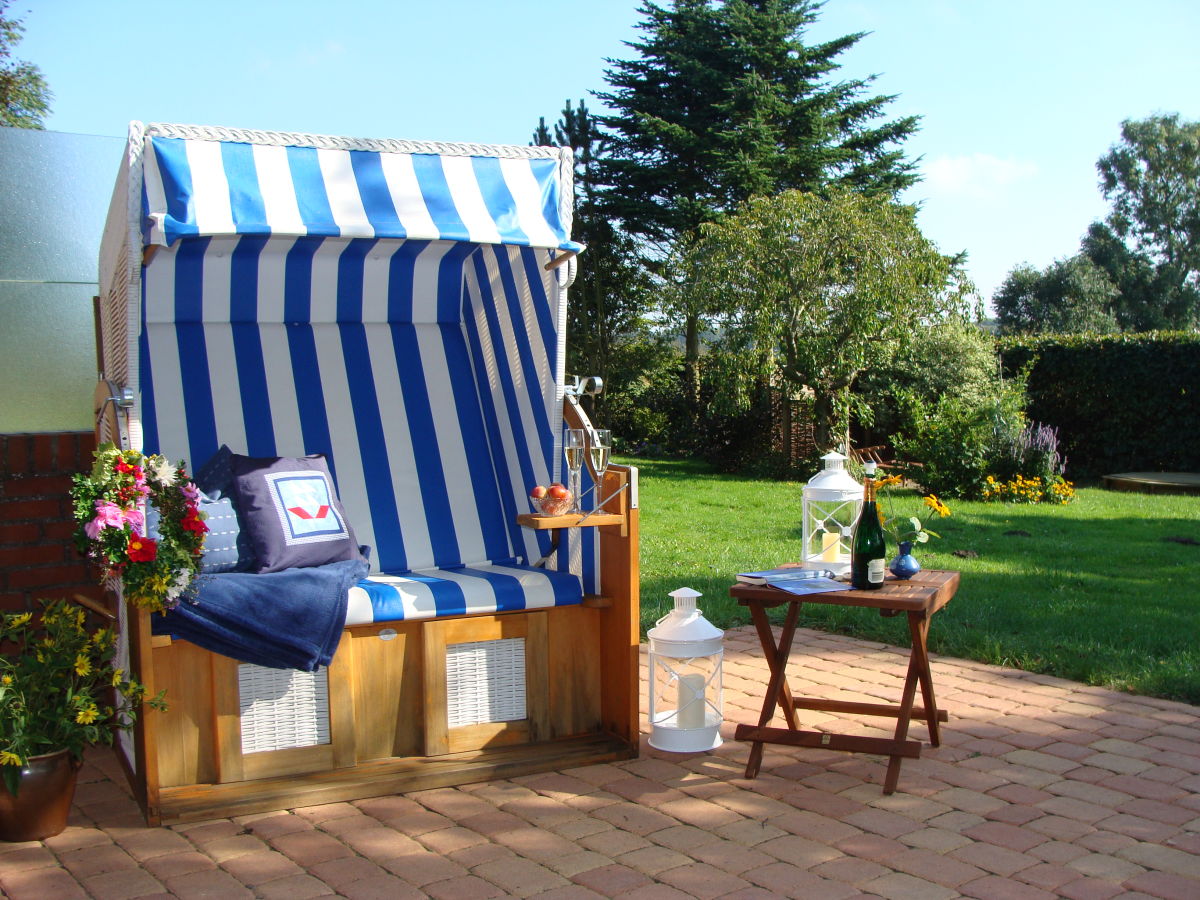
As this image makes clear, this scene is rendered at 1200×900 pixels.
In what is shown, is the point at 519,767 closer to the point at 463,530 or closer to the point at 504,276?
the point at 463,530

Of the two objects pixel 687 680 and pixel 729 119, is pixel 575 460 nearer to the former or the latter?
pixel 687 680

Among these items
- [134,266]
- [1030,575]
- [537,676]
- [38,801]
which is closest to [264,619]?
[38,801]

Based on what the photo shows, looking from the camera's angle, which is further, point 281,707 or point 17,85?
point 17,85

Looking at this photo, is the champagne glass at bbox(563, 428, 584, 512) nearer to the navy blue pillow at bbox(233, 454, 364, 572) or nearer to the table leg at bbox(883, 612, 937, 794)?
the navy blue pillow at bbox(233, 454, 364, 572)

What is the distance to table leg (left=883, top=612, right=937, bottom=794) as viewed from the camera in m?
3.25

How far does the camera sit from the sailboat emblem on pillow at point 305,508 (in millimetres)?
3508

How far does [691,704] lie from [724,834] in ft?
2.39

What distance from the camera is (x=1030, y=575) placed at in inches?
259

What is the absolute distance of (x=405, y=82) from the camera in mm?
7551

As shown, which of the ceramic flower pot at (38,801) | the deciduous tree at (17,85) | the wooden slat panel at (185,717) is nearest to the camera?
the ceramic flower pot at (38,801)

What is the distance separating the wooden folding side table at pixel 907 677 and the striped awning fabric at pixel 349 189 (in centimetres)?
132

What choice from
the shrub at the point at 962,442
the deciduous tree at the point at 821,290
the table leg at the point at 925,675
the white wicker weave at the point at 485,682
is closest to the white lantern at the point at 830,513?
the table leg at the point at 925,675

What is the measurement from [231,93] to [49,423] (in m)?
6.91

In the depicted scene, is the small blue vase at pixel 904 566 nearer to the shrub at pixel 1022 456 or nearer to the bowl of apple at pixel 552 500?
the bowl of apple at pixel 552 500
